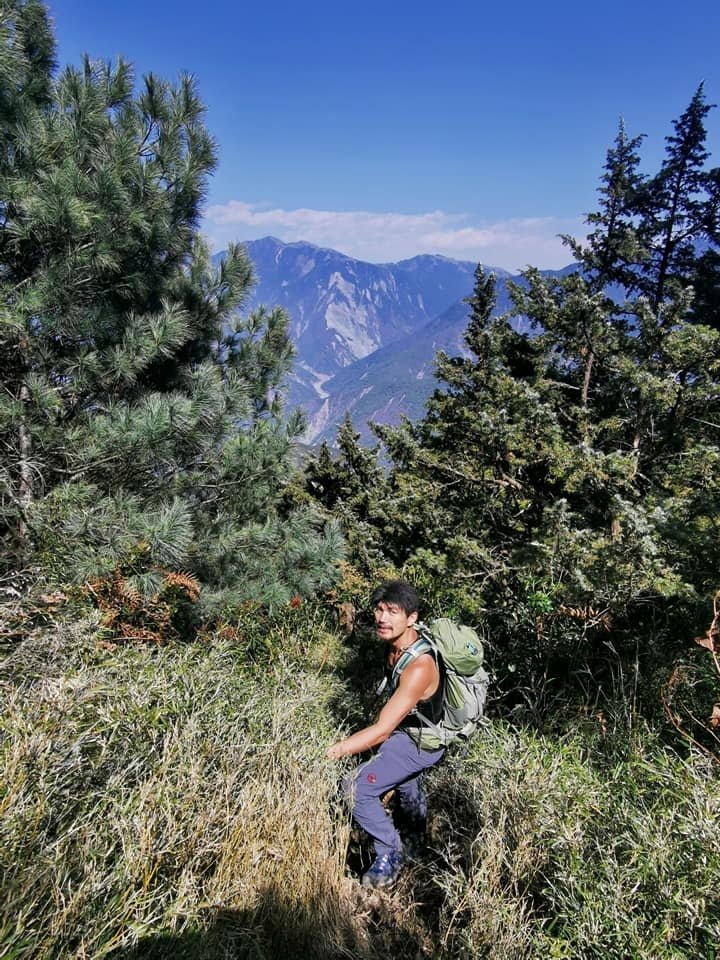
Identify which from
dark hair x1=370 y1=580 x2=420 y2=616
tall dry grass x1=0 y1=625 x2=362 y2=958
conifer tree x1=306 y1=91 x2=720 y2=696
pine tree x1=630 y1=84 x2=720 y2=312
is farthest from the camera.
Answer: pine tree x1=630 y1=84 x2=720 y2=312

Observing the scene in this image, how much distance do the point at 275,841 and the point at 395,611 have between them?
3.66ft

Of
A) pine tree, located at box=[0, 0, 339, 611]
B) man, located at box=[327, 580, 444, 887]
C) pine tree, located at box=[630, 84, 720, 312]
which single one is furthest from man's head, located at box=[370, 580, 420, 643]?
pine tree, located at box=[630, 84, 720, 312]

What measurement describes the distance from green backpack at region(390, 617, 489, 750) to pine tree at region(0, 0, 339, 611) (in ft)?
7.25

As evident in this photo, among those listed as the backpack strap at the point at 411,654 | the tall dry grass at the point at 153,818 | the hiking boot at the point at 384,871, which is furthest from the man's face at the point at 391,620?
the hiking boot at the point at 384,871

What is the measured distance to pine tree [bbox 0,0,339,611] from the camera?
145 inches

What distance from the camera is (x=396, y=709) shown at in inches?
96.7

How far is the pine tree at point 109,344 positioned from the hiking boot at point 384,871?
2499mm

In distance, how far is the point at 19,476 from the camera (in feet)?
12.7

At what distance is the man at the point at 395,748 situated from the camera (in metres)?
2.46

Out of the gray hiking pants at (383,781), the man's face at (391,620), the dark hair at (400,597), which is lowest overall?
the gray hiking pants at (383,781)

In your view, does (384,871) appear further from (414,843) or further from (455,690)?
(455,690)

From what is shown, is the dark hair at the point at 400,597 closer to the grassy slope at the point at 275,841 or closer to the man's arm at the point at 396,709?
the man's arm at the point at 396,709

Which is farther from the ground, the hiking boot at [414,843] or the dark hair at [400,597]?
the dark hair at [400,597]

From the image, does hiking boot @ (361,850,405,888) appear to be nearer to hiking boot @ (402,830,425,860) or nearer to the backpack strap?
hiking boot @ (402,830,425,860)
